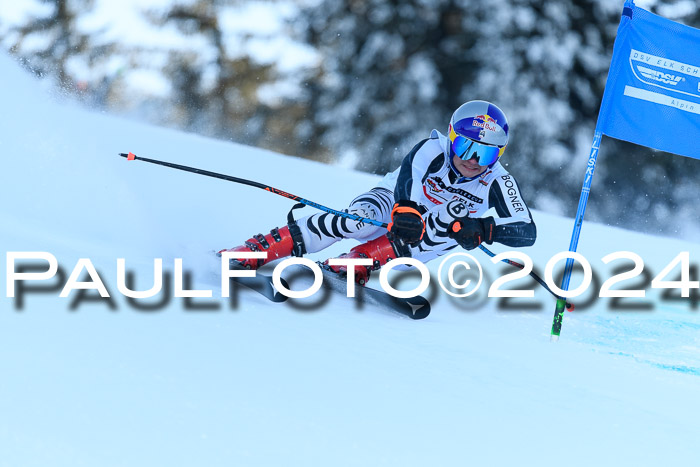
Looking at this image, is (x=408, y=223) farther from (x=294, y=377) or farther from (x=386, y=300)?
(x=294, y=377)

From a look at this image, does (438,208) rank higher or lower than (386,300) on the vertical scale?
higher

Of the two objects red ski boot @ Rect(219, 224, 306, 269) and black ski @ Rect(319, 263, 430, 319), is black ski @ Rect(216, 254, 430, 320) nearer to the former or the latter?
black ski @ Rect(319, 263, 430, 319)

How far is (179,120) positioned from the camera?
19562 mm

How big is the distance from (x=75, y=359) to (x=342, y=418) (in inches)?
29.8

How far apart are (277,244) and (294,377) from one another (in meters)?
2.10

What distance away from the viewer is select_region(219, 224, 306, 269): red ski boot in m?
4.59

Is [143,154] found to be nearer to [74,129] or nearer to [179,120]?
[74,129]

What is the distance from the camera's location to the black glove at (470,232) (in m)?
4.12

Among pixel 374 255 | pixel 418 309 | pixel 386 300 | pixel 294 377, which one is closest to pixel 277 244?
pixel 374 255

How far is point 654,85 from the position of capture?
4.46m

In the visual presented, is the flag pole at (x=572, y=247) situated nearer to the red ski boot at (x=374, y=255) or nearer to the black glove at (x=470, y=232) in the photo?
the black glove at (x=470, y=232)

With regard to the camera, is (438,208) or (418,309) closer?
(418,309)

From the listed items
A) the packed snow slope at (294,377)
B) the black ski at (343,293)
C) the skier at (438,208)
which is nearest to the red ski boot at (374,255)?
the skier at (438,208)

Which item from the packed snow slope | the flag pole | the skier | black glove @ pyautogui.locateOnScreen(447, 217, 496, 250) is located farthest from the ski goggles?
the packed snow slope
